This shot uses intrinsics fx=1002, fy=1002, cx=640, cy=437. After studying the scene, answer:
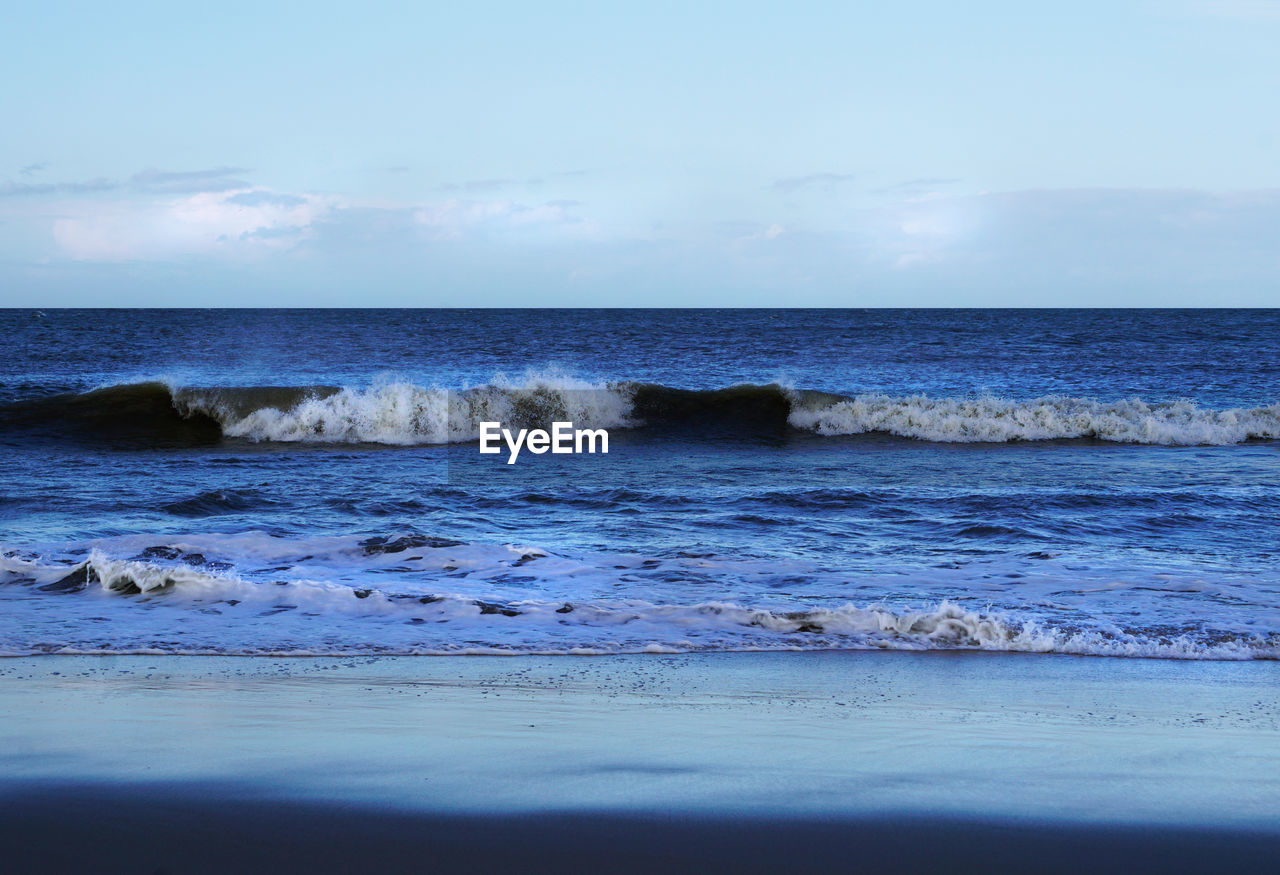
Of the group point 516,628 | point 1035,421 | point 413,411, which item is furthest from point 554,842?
point 1035,421

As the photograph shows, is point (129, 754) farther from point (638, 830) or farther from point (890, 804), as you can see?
point (890, 804)

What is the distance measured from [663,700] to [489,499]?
6457 millimetres

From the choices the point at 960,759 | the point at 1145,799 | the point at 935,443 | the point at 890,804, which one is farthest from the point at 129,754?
the point at 935,443

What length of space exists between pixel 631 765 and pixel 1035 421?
1498 cm

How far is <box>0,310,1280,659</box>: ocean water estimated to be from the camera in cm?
570

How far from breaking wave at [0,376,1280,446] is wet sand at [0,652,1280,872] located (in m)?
12.0

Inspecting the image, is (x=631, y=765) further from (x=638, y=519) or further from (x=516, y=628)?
(x=638, y=519)

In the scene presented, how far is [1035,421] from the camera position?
55.3 ft

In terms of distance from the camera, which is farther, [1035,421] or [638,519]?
[1035,421]

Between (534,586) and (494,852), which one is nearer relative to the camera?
(494,852)

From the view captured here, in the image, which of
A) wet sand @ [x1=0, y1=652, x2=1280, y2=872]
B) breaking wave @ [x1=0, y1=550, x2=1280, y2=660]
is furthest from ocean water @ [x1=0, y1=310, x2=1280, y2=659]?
wet sand @ [x1=0, y1=652, x2=1280, y2=872]

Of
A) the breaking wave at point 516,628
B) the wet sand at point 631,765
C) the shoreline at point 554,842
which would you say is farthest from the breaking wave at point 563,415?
the shoreline at point 554,842

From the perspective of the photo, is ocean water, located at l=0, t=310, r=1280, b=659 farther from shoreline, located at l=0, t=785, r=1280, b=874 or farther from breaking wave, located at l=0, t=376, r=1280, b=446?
shoreline, located at l=0, t=785, r=1280, b=874

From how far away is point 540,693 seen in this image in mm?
4500
